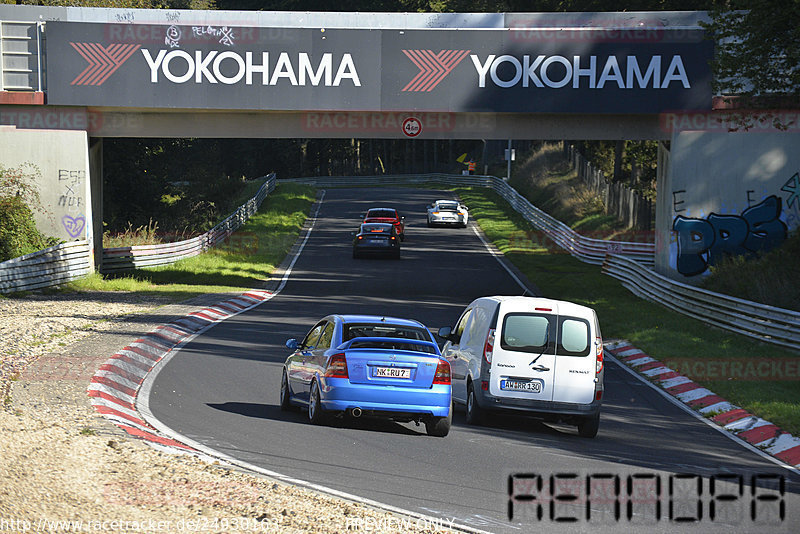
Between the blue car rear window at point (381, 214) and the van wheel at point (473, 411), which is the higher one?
the blue car rear window at point (381, 214)

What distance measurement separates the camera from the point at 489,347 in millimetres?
12945

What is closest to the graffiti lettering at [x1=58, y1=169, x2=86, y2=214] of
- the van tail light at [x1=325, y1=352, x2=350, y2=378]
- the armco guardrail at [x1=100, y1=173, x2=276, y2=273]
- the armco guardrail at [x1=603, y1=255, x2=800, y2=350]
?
the armco guardrail at [x1=100, y1=173, x2=276, y2=273]

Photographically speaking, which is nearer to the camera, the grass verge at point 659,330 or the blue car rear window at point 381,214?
the grass verge at point 659,330

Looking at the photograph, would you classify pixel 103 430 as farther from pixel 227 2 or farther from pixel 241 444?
pixel 227 2

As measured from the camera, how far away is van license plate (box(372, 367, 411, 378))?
38.4ft

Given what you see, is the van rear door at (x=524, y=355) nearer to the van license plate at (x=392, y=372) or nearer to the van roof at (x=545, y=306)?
the van roof at (x=545, y=306)

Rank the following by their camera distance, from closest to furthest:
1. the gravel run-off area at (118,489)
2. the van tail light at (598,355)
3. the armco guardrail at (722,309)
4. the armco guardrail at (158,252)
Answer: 1. the gravel run-off area at (118,489)
2. the van tail light at (598,355)
3. the armco guardrail at (722,309)
4. the armco guardrail at (158,252)

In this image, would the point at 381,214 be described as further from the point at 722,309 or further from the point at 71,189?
the point at 722,309

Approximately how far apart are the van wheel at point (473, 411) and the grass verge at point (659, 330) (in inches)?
164

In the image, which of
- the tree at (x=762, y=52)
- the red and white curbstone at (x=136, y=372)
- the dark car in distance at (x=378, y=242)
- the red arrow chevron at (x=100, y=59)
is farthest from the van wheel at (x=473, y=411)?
the dark car in distance at (x=378, y=242)

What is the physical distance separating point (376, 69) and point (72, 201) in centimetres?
997

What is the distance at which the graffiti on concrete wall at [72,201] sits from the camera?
2917 cm

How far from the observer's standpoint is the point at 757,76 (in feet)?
83.4

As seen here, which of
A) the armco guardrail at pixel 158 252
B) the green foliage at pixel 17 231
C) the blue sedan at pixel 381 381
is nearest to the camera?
the blue sedan at pixel 381 381
